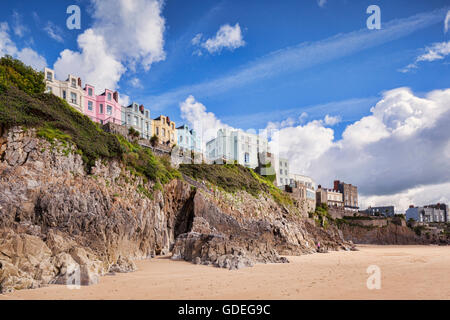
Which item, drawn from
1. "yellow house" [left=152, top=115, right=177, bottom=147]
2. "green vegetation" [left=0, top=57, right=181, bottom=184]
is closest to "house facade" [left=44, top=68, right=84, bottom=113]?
"green vegetation" [left=0, top=57, right=181, bottom=184]

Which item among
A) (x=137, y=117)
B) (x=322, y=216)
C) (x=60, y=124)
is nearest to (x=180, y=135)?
(x=137, y=117)

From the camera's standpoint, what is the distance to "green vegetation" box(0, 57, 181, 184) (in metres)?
19.1

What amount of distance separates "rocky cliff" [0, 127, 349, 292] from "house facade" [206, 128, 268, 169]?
36.6 meters

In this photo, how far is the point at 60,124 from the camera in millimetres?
20844

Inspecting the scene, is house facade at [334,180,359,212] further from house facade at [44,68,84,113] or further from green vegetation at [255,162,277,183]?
house facade at [44,68,84,113]

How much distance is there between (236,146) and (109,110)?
28.6 meters

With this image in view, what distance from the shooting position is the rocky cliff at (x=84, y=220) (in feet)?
40.2

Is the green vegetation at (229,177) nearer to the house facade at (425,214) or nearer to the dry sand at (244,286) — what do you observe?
the dry sand at (244,286)

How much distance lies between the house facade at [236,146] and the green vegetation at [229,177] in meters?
18.7

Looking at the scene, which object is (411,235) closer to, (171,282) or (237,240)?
(237,240)

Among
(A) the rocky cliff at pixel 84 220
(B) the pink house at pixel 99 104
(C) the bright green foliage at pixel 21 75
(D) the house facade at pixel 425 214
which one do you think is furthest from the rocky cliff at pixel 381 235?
(C) the bright green foliage at pixel 21 75

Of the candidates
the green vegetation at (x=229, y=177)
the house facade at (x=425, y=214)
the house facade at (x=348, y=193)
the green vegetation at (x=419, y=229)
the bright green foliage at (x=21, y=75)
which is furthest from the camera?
the house facade at (x=425, y=214)

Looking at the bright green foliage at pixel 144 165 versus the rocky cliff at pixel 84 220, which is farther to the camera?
the bright green foliage at pixel 144 165

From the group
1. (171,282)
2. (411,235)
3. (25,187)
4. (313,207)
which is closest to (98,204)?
(25,187)
